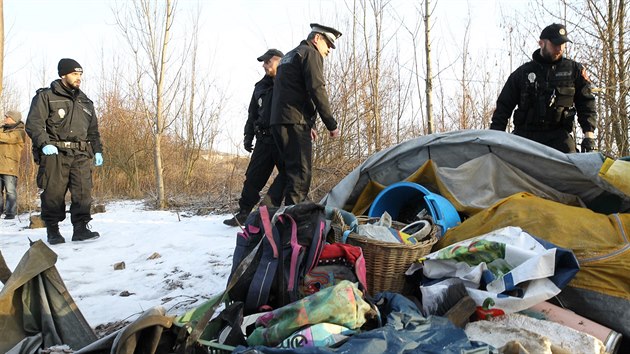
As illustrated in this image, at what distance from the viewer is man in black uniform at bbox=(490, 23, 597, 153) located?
3.78m

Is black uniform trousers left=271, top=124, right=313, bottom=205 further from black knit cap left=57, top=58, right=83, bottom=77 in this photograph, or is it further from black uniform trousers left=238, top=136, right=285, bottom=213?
black knit cap left=57, top=58, right=83, bottom=77

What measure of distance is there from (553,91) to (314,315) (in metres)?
3.20

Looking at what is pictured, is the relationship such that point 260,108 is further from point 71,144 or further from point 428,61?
point 428,61

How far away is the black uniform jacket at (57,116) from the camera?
422 cm

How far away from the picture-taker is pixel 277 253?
6.91ft

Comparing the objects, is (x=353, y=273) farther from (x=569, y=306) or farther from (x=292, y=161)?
(x=292, y=161)

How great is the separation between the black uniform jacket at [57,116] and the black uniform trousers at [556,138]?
14.3 ft

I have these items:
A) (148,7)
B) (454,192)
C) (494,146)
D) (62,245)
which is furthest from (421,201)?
(148,7)

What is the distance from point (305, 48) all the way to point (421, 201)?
73.5 inches

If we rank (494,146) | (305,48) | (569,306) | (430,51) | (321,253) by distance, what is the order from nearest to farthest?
(569,306)
(321,253)
(494,146)
(305,48)
(430,51)

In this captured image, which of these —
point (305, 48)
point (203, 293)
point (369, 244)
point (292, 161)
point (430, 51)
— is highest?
point (430, 51)

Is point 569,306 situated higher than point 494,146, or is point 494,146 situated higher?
point 494,146

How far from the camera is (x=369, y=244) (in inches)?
88.4

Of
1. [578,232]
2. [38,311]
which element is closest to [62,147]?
[38,311]
